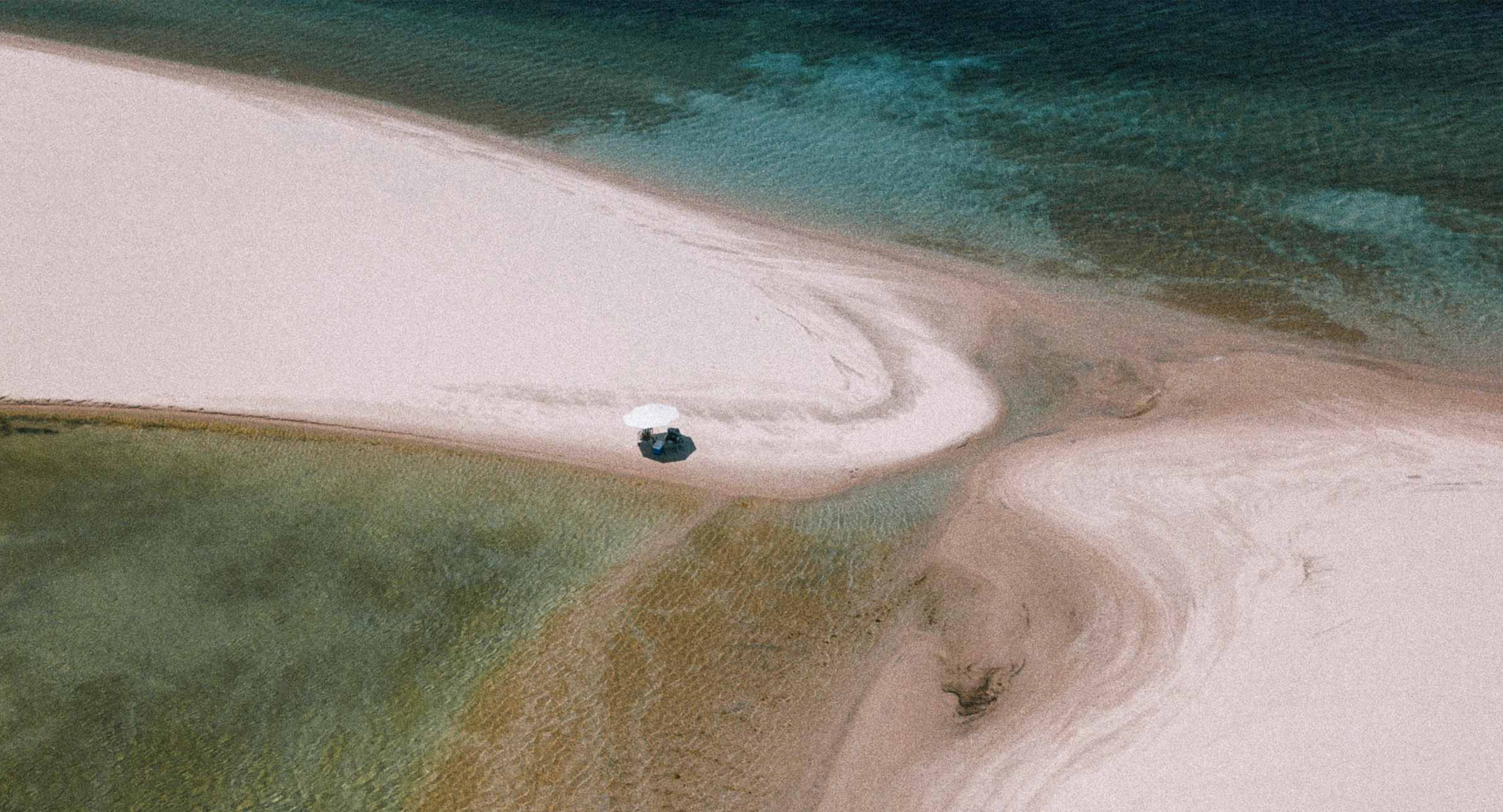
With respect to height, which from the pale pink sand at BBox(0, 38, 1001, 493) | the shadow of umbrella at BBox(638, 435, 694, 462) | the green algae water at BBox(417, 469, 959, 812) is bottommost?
the green algae water at BBox(417, 469, 959, 812)

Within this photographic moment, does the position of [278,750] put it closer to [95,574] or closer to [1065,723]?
[95,574]

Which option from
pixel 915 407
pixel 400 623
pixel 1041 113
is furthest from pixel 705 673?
pixel 1041 113

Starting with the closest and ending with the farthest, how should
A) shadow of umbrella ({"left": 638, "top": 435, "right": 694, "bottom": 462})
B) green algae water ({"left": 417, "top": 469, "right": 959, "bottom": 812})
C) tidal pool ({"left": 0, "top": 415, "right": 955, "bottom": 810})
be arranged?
green algae water ({"left": 417, "top": 469, "right": 959, "bottom": 812}) → tidal pool ({"left": 0, "top": 415, "right": 955, "bottom": 810}) → shadow of umbrella ({"left": 638, "top": 435, "right": 694, "bottom": 462})

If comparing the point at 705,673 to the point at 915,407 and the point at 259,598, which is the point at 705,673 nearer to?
the point at 259,598

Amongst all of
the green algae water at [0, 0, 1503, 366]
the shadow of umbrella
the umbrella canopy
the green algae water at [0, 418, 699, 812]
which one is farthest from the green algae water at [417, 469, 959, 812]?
the green algae water at [0, 0, 1503, 366]

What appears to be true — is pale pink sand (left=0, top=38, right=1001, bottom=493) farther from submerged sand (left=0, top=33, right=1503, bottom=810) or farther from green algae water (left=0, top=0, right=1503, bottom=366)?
green algae water (left=0, top=0, right=1503, bottom=366)

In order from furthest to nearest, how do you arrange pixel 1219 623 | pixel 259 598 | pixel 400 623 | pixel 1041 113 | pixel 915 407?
pixel 1041 113 → pixel 915 407 → pixel 259 598 → pixel 400 623 → pixel 1219 623

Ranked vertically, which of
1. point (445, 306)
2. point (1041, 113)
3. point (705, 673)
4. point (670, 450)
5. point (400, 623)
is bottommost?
point (705, 673)
